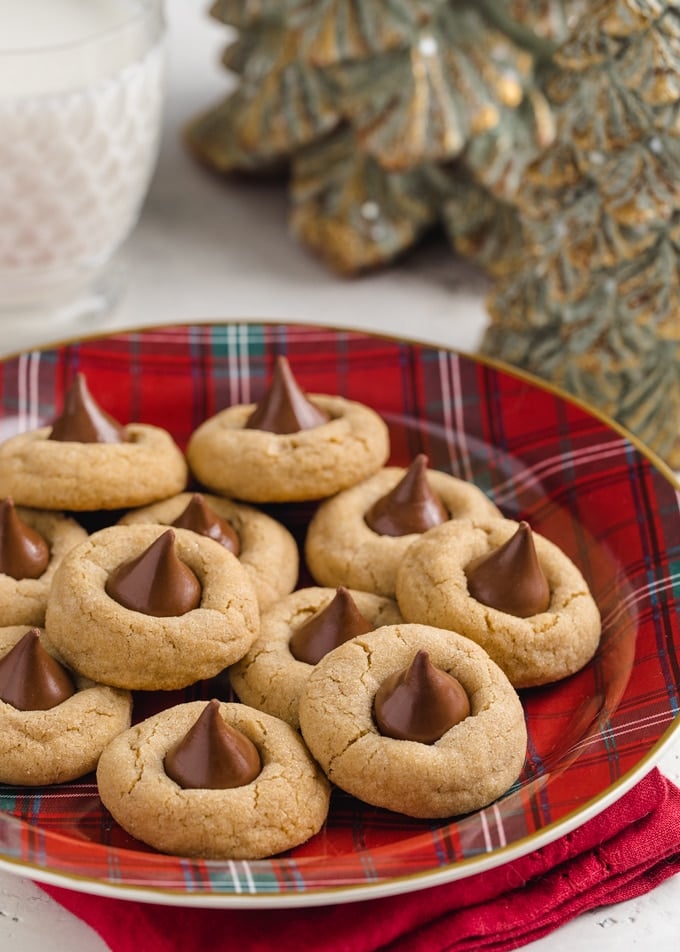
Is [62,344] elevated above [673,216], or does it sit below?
below

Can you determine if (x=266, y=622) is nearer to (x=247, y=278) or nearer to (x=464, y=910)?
(x=464, y=910)

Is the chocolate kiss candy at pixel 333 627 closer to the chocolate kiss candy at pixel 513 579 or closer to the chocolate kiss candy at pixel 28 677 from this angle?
the chocolate kiss candy at pixel 513 579

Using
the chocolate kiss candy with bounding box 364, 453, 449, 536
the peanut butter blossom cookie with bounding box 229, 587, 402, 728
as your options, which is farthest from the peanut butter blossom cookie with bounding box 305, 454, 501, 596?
the peanut butter blossom cookie with bounding box 229, 587, 402, 728

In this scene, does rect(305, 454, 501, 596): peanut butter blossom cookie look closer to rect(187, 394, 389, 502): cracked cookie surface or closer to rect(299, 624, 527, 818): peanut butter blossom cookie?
rect(187, 394, 389, 502): cracked cookie surface

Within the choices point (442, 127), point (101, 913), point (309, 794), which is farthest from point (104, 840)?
point (442, 127)

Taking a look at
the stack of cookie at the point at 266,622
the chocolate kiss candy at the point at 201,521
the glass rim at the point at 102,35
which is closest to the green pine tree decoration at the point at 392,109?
the glass rim at the point at 102,35

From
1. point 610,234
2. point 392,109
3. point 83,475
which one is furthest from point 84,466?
point 392,109

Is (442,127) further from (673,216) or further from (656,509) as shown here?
(656,509)
